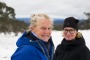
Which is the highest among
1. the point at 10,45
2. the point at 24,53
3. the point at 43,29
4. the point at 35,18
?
the point at 35,18

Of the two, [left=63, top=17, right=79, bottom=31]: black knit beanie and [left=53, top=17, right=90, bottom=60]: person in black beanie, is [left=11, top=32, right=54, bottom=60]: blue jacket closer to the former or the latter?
[left=53, top=17, right=90, bottom=60]: person in black beanie

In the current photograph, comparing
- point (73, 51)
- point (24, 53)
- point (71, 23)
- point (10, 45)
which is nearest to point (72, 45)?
point (73, 51)

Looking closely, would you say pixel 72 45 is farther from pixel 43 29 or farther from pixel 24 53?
pixel 24 53

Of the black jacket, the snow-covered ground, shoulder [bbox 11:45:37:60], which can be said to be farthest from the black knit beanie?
the snow-covered ground

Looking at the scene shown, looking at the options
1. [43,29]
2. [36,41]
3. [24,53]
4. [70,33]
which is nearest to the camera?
[24,53]

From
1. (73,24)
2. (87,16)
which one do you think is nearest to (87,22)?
(87,16)

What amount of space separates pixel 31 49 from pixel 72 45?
80.5 inches

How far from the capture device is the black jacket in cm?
481

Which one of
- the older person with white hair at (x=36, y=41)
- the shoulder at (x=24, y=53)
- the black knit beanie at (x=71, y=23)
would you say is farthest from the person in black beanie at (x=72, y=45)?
the shoulder at (x=24, y=53)

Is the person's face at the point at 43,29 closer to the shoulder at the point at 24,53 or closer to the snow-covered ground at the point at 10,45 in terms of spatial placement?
the shoulder at the point at 24,53

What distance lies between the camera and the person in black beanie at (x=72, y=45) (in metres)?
4.84

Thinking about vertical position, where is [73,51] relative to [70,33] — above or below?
below

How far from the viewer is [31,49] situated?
10.0 ft

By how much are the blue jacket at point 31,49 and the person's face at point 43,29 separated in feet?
0.18
